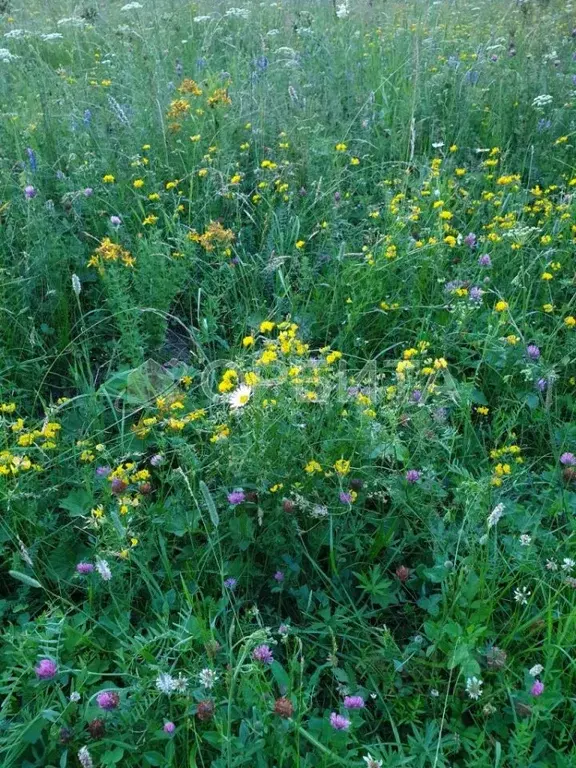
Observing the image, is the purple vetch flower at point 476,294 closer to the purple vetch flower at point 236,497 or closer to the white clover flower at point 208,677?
the purple vetch flower at point 236,497

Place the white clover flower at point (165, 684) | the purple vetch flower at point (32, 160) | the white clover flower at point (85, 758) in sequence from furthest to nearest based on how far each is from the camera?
the purple vetch flower at point (32, 160)
the white clover flower at point (165, 684)
the white clover flower at point (85, 758)

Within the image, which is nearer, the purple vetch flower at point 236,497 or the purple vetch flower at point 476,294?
the purple vetch flower at point 236,497

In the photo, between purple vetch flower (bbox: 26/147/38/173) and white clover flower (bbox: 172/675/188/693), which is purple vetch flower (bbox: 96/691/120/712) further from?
purple vetch flower (bbox: 26/147/38/173)

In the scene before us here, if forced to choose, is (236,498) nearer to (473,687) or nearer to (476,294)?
(473,687)

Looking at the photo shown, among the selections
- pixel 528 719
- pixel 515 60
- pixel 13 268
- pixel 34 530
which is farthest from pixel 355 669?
pixel 515 60

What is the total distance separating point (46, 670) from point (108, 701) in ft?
0.52

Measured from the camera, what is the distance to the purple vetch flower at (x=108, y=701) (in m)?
1.47

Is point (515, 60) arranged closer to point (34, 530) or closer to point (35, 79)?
point (35, 79)

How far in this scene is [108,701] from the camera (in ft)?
4.84

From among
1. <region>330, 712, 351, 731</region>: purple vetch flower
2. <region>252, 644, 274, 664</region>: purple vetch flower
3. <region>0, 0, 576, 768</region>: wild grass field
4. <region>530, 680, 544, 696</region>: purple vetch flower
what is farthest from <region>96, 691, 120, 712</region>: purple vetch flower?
<region>530, 680, 544, 696</region>: purple vetch flower

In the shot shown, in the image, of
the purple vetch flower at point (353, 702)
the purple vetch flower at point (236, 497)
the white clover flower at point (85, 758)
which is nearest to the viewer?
the white clover flower at point (85, 758)

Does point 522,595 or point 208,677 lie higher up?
point 208,677

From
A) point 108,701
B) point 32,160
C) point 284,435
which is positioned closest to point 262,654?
point 108,701

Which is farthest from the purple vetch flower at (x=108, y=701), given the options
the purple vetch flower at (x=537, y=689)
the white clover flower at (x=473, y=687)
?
the purple vetch flower at (x=537, y=689)
